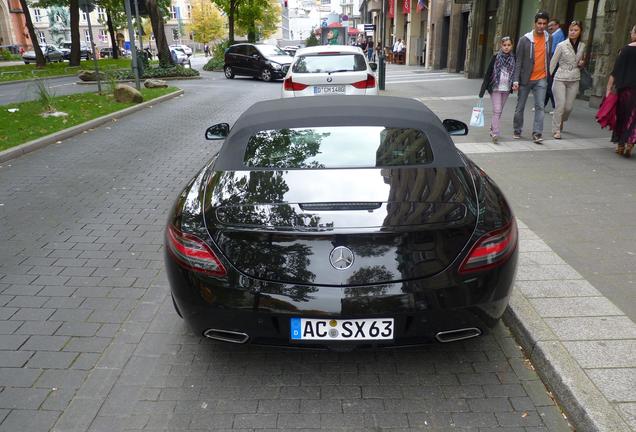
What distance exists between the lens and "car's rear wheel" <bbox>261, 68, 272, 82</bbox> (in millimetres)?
24859

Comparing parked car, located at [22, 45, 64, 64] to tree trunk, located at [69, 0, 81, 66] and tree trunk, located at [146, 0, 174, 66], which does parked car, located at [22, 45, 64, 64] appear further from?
tree trunk, located at [146, 0, 174, 66]

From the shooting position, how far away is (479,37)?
21.5 m

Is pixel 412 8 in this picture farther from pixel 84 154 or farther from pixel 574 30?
pixel 84 154

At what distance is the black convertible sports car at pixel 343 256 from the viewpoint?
2523mm

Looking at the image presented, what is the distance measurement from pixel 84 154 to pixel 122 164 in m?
1.19

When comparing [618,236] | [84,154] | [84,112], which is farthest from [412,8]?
[618,236]

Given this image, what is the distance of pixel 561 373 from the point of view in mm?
2793

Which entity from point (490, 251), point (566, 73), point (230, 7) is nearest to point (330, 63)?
point (566, 73)

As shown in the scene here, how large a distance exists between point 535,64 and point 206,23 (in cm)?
7986

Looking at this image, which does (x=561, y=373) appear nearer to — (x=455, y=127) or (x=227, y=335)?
(x=227, y=335)

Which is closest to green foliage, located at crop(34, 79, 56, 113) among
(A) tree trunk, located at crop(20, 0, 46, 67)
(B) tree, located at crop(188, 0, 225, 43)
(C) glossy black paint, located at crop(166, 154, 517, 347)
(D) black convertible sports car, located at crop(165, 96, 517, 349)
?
(D) black convertible sports car, located at crop(165, 96, 517, 349)

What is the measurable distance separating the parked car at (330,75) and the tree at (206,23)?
250 feet

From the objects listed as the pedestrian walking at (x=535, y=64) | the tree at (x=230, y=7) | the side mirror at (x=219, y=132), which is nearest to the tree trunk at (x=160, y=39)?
the tree at (x=230, y=7)

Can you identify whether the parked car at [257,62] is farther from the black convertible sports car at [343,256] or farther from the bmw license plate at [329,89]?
the black convertible sports car at [343,256]
